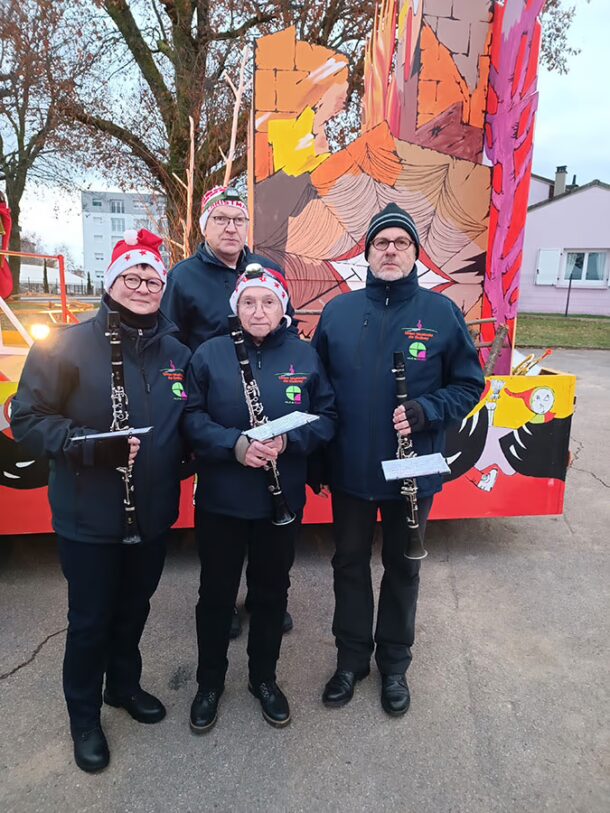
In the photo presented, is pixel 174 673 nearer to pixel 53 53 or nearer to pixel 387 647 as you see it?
pixel 387 647

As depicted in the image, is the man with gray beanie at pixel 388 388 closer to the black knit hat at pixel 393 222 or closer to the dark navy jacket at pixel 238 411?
the black knit hat at pixel 393 222

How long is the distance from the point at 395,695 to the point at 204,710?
85cm

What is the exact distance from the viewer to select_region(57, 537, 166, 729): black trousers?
2.03 m

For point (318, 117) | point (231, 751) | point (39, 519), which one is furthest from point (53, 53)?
point (231, 751)

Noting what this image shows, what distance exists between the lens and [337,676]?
2.55 metres

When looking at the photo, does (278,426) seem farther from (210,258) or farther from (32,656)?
(32,656)

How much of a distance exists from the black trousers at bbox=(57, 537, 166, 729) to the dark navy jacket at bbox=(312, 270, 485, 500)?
91cm

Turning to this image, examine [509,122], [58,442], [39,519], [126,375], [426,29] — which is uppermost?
[426,29]

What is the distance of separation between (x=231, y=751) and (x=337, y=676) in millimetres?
580

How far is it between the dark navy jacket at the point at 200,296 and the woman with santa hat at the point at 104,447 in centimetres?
62

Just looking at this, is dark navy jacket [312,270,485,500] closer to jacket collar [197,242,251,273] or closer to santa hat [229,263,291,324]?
santa hat [229,263,291,324]

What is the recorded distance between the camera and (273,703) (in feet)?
7.82

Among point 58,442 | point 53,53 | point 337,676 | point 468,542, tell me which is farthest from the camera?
point 53,53

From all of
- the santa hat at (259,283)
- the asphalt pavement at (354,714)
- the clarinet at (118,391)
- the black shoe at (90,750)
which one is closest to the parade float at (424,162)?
the asphalt pavement at (354,714)
